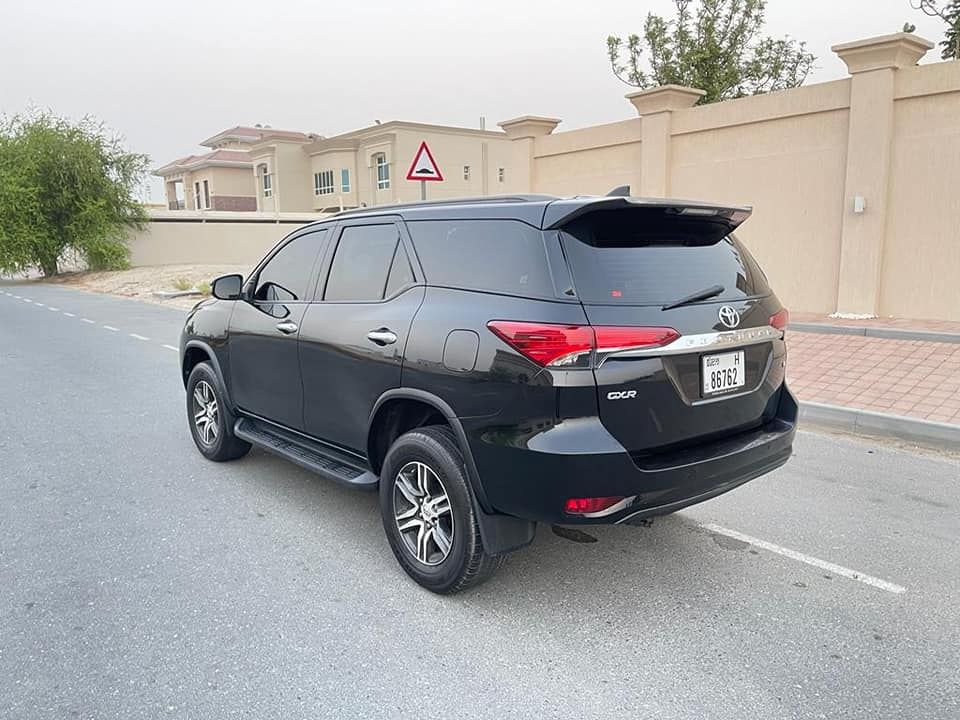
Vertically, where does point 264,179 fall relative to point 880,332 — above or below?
above

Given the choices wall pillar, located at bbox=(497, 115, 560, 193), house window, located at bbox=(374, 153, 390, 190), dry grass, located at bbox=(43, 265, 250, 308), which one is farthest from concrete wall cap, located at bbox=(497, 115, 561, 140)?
house window, located at bbox=(374, 153, 390, 190)

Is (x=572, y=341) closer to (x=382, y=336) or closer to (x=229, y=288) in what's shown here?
(x=382, y=336)

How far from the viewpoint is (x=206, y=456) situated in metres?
5.77

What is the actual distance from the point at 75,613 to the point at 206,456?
237 centimetres

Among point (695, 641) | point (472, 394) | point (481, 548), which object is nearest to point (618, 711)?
point (695, 641)

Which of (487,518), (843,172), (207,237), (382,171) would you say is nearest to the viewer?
(487,518)

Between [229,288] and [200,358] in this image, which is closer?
[229,288]

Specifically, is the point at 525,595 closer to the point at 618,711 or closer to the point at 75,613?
the point at 618,711

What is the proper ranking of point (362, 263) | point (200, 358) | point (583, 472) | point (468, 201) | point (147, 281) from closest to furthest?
point (583, 472) → point (468, 201) → point (362, 263) → point (200, 358) → point (147, 281)

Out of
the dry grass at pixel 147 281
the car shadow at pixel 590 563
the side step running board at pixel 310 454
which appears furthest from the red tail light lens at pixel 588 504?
the dry grass at pixel 147 281

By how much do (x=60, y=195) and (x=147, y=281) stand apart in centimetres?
710

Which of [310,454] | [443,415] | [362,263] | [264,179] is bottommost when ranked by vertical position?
[310,454]

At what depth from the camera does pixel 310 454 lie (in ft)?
14.8

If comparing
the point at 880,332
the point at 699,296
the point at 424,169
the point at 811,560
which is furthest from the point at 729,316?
the point at 880,332
